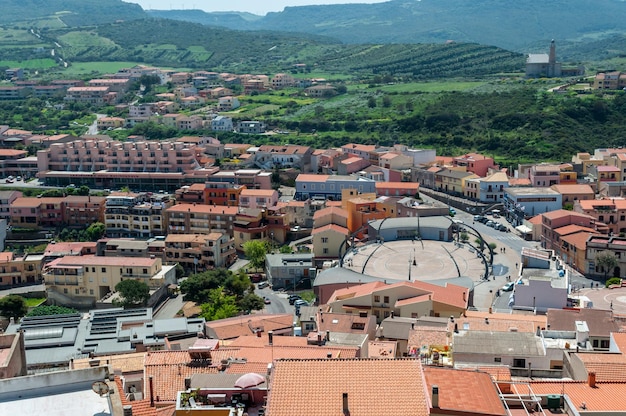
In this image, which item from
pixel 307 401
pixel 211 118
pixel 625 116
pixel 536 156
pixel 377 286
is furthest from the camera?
pixel 211 118

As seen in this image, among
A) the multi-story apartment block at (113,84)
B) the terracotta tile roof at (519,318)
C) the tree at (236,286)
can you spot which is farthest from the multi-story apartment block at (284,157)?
the multi-story apartment block at (113,84)

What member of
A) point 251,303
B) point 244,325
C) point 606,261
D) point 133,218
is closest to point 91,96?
point 133,218

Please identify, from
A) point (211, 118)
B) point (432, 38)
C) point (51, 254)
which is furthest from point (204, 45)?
point (432, 38)

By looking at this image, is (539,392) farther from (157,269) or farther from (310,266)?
(157,269)

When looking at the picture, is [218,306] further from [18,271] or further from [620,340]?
[620,340]

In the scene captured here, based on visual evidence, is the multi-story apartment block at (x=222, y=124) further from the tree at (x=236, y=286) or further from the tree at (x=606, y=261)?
the tree at (x=606, y=261)

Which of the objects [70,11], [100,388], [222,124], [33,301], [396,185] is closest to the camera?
[100,388]

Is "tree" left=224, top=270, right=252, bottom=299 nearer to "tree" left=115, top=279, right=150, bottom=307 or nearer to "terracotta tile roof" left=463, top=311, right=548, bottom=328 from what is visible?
"tree" left=115, top=279, right=150, bottom=307

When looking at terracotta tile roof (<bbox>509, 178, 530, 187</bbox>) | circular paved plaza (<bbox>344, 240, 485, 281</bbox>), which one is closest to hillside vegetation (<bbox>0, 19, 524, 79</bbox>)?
terracotta tile roof (<bbox>509, 178, 530, 187</bbox>)
